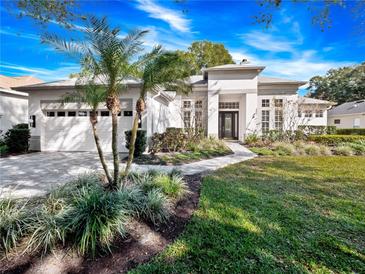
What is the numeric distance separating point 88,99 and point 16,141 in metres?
8.85

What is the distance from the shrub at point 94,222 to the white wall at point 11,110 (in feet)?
48.2

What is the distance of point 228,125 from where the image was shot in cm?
1800

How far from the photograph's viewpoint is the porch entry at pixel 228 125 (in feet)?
58.0

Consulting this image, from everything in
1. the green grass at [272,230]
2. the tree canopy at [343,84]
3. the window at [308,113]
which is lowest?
the green grass at [272,230]

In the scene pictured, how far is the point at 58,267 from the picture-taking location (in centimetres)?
236

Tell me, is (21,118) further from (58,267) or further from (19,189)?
(58,267)

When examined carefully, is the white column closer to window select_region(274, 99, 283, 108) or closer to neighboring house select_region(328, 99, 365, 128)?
window select_region(274, 99, 283, 108)

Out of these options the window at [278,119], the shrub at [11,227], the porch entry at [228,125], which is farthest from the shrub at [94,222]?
the window at [278,119]

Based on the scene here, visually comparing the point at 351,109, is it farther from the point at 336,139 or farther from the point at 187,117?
the point at 187,117

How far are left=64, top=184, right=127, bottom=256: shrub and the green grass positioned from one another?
0.68 metres

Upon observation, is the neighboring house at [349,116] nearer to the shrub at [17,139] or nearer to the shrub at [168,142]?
the shrub at [168,142]

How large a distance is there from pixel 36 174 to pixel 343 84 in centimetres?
4638

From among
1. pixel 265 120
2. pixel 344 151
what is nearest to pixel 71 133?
pixel 265 120

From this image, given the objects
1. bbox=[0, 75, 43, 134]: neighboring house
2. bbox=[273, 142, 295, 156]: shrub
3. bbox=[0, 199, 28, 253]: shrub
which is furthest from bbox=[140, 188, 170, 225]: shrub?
bbox=[0, 75, 43, 134]: neighboring house
